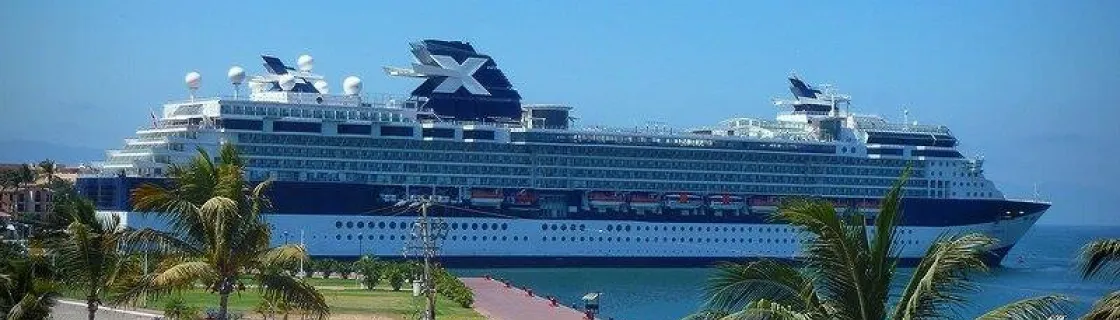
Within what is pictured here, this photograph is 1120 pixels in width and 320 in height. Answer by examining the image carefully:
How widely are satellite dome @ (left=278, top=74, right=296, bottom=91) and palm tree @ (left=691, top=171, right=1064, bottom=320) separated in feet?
220

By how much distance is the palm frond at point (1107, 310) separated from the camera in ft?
38.7

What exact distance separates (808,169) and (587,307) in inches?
1434

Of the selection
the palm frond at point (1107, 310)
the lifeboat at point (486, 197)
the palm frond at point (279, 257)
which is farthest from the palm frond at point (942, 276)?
the lifeboat at point (486, 197)

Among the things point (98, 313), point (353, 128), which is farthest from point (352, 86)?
point (98, 313)

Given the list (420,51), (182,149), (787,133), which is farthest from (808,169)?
(182,149)

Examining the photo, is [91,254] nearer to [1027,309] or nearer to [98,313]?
[1027,309]

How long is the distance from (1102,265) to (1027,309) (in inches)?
46.6

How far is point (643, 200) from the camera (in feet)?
275

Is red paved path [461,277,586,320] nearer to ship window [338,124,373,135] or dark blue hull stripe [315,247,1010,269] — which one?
dark blue hull stripe [315,247,1010,269]

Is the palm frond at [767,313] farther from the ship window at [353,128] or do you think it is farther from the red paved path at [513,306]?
the ship window at [353,128]

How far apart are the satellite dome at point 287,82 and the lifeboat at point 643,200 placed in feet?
54.2

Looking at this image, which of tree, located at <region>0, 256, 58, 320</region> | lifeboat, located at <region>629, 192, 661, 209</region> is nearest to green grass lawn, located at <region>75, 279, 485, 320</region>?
tree, located at <region>0, 256, 58, 320</region>

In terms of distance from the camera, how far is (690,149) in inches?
3369

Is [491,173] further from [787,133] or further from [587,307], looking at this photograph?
[587,307]
